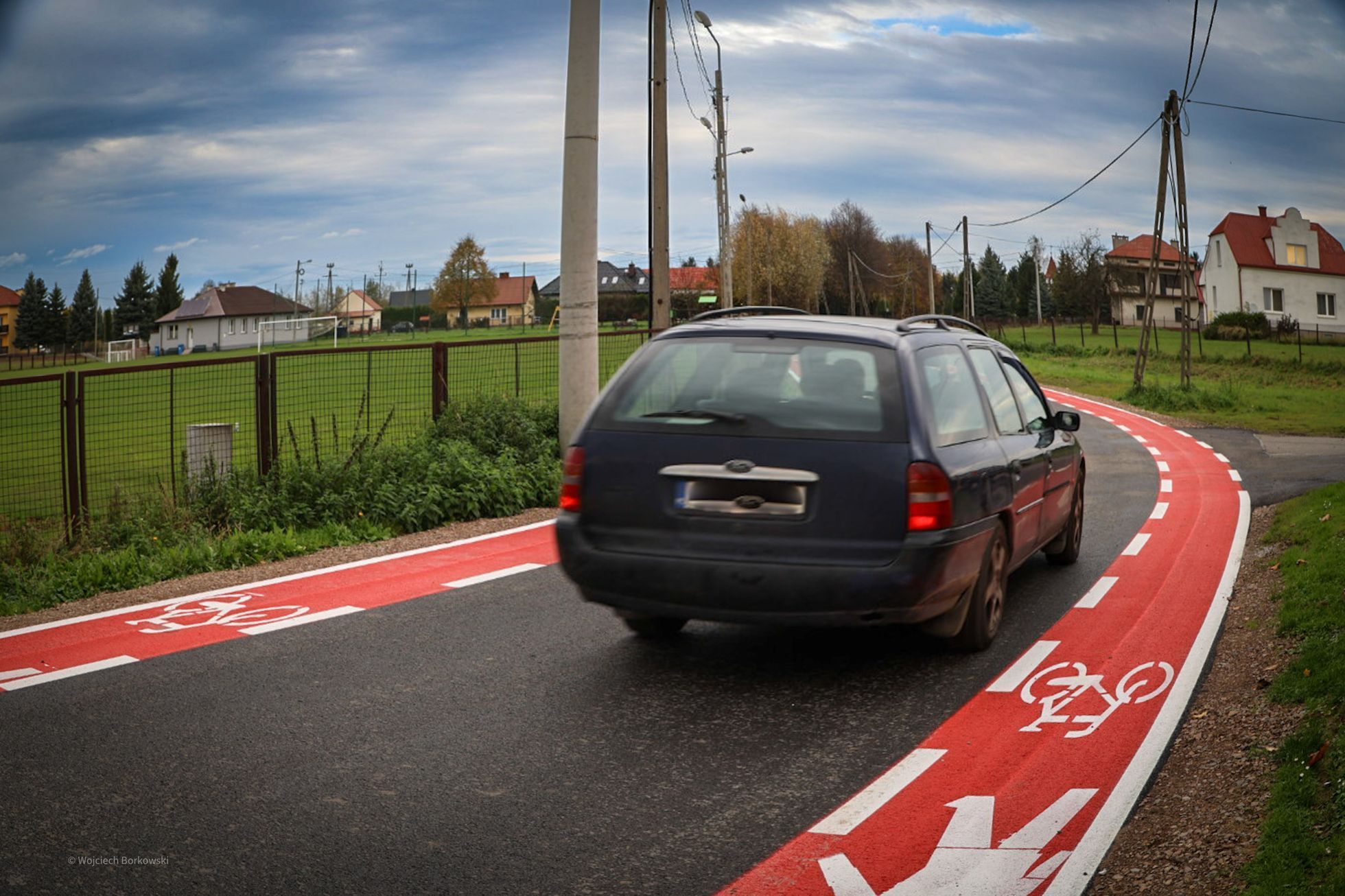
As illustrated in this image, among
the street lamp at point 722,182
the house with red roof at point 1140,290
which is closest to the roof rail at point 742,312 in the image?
the street lamp at point 722,182

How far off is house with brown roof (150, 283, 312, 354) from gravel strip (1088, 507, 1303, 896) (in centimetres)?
10675

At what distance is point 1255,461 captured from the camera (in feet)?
55.6

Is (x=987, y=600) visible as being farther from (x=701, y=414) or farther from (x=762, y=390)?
(x=701, y=414)

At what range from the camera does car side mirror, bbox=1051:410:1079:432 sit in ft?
26.7

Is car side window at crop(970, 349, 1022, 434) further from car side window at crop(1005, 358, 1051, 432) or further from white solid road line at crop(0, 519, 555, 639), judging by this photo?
white solid road line at crop(0, 519, 555, 639)

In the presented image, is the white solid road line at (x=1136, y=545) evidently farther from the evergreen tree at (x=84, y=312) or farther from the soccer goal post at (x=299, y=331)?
the evergreen tree at (x=84, y=312)

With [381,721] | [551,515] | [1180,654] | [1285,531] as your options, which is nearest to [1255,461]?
[1285,531]

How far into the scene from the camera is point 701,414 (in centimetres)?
580

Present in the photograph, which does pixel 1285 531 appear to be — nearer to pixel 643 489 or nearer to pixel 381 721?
pixel 643 489

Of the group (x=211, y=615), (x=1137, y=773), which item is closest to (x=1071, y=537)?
(x=1137, y=773)

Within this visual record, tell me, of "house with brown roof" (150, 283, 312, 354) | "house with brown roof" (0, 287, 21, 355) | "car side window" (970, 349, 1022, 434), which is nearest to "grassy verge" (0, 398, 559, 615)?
"car side window" (970, 349, 1022, 434)

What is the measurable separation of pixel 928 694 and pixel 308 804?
2.90 metres

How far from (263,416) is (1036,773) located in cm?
919

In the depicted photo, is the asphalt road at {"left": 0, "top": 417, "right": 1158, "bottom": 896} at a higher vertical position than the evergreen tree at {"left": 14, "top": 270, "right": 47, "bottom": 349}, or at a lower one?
lower
